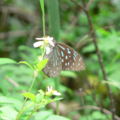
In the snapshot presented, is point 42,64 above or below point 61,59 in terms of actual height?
below

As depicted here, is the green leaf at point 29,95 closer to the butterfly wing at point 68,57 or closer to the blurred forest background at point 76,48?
the butterfly wing at point 68,57

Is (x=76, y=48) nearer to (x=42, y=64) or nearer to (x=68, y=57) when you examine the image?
(x=68, y=57)

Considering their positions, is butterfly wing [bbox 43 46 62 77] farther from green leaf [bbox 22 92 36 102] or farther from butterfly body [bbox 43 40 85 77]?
green leaf [bbox 22 92 36 102]

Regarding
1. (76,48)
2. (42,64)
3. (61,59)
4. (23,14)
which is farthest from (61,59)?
(23,14)

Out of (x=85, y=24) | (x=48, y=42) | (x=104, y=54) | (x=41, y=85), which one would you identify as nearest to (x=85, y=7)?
(x=41, y=85)

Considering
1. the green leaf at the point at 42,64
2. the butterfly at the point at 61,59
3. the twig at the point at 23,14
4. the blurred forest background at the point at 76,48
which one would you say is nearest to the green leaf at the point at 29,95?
the green leaf at the point at 42,64

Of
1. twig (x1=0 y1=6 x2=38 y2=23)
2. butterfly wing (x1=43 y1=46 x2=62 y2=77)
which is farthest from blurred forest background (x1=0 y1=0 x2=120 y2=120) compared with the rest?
butterfly wing (x1=43 y1=46 x2=62 y2=77)

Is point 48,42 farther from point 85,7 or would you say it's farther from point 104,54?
point 104,54
